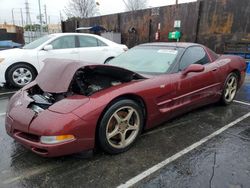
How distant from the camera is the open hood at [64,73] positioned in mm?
2871

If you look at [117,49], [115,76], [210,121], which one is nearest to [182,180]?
[115,76]

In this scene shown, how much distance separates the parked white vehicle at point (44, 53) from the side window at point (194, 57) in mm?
3828

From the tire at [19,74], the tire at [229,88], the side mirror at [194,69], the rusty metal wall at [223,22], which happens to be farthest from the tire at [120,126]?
the rusty metal wall at [223,22]

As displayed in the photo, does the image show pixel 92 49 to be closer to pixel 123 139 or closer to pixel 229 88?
pixel 229 88

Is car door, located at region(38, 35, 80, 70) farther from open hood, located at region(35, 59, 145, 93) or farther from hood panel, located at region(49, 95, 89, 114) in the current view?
hood panel, located at region(49, 95, 89, 114)

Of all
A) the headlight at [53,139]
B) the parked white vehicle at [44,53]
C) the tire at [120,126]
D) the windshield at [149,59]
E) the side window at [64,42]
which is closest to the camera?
the headlight at [53,139]

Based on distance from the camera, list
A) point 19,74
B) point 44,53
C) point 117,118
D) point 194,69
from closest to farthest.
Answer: point 117,118 < point 194,69 < point 19,74 < point 44,53

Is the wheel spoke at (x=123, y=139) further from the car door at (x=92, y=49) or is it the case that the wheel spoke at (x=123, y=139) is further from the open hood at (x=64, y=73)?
the car door at (x=92, y=49)

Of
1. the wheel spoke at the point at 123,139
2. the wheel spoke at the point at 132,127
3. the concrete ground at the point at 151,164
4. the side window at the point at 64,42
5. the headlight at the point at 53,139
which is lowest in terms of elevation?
the concrete ground at the point at 151,164

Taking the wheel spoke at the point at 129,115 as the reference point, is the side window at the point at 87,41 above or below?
above

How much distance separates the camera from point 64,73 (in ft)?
9.70

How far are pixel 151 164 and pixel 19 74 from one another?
5.11 m

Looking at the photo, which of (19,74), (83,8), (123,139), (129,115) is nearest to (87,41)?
(19,74)

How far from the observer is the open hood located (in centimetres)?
287
